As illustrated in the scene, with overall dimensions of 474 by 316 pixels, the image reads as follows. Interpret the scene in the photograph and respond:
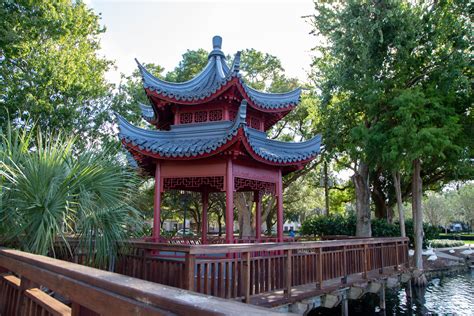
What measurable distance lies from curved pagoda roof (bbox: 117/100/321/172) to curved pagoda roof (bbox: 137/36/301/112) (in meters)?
0.76

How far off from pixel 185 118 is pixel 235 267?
203 inches

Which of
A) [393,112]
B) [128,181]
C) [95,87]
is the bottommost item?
[128,181]

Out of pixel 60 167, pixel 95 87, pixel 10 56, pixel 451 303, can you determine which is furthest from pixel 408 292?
pixel 10 56

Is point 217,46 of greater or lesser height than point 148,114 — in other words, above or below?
above

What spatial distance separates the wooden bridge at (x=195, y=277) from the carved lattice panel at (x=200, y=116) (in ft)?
12.4

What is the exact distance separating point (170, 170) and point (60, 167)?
3.46 meters

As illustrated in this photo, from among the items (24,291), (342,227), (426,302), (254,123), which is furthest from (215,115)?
(342,227)

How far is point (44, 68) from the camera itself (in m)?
16.1

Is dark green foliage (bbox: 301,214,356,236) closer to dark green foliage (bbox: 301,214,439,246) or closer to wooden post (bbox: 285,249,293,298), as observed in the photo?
dark green foliage (bbox: 301,214,439,246)

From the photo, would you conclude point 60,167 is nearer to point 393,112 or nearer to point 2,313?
point 2,313

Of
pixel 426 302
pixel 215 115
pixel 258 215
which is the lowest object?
pixel 426 302

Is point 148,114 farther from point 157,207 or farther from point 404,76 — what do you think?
point 404,76

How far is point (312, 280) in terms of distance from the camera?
7805 millimetres

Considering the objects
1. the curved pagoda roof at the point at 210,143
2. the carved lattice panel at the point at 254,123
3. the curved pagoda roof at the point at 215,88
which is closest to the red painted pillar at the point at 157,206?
the curved pagoda roof at the point at 210,143
